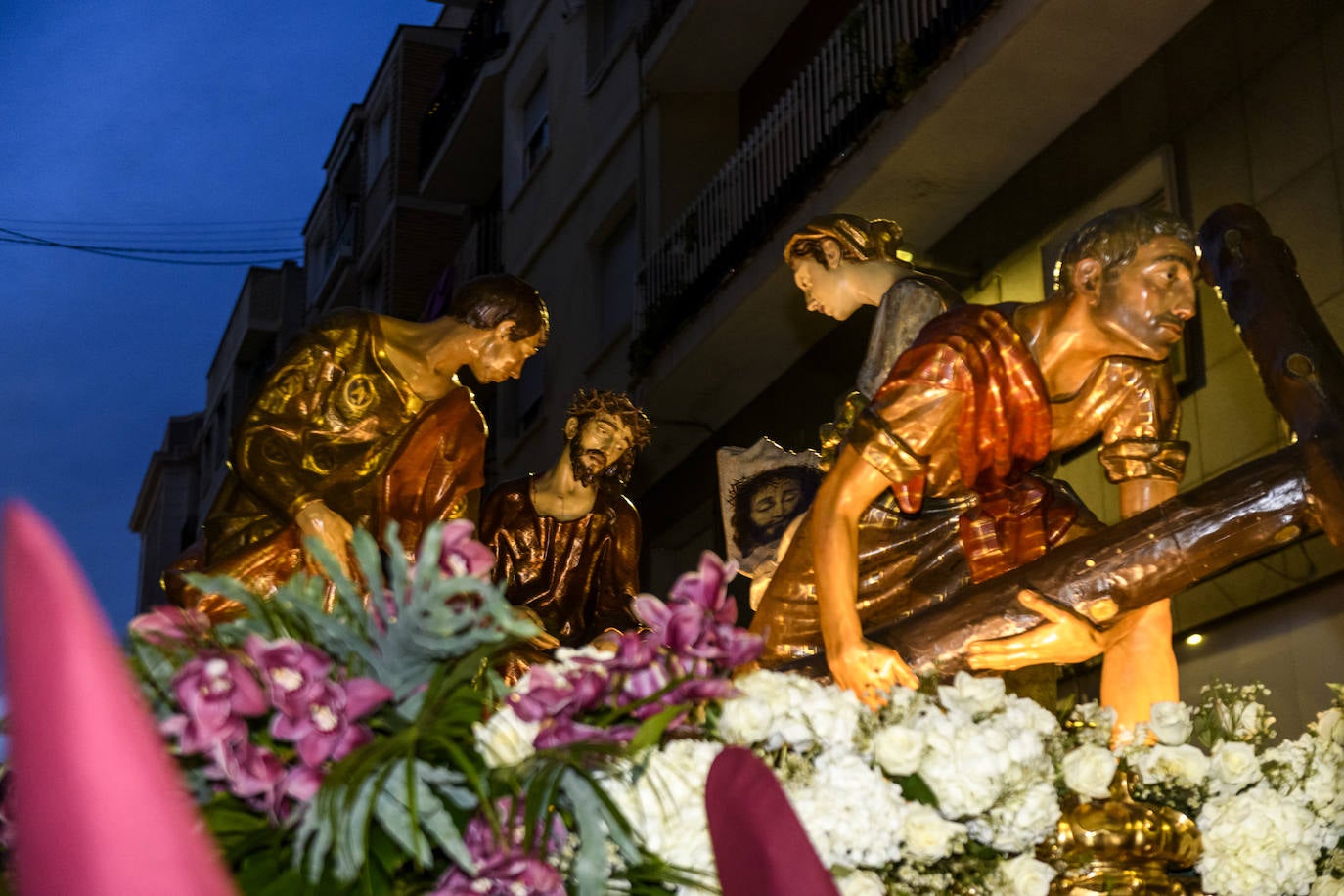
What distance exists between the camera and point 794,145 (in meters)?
10.8

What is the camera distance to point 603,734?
68.4 inches

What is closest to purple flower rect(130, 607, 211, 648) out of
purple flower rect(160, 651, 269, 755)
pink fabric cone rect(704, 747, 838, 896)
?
purple flower rect(160, 651, 269, 755)

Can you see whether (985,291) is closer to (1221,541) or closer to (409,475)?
(409,475)

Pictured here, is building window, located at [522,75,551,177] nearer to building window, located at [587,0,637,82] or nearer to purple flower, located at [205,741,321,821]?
building window, located at [587,0,637,82]

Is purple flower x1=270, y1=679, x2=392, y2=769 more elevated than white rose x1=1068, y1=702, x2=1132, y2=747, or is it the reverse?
white rose x1=1068, y1=702, x2=1132, y2=747

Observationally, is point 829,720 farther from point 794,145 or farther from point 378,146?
point 378,146

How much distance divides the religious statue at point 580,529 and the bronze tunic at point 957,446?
934 mm

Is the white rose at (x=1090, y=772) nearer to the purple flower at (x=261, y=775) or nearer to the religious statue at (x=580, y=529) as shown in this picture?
the purple flower at (x=261, y=775)

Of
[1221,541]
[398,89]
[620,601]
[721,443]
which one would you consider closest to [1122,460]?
[1221,541]

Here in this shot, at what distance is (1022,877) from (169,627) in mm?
1148

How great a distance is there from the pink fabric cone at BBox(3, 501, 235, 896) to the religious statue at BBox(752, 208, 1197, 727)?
2423mm

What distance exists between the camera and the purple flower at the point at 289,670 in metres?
1.66

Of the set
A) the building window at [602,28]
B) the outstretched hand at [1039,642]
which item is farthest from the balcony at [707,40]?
the outstretched hand at [1039,642]

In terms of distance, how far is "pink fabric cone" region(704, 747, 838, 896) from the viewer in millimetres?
1444
